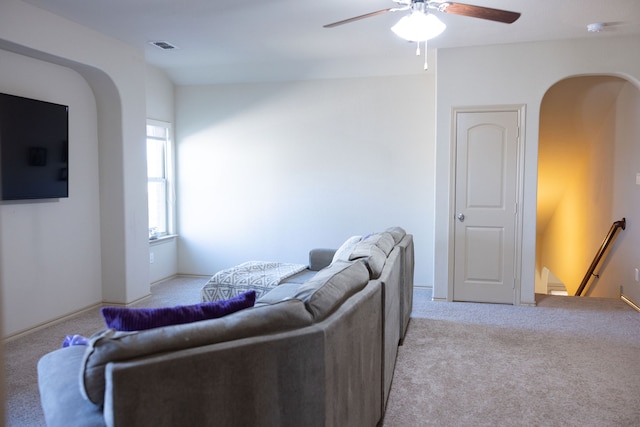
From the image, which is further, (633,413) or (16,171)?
(16,171)

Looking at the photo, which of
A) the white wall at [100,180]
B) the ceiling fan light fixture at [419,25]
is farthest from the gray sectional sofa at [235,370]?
the white wall at [100,180]

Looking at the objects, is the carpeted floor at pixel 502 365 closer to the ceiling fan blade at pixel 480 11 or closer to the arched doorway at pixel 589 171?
the arched doorway at pixel 589 171

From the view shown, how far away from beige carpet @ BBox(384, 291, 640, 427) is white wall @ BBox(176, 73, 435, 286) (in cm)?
143

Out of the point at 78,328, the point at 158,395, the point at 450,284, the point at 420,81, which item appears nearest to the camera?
the point at 158,395

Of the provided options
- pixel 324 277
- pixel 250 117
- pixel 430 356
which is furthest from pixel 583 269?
pixel 324 277

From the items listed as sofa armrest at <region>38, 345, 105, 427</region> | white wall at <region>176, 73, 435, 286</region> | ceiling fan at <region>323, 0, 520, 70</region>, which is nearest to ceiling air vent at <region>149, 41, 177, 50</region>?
white wall at <region>176, 73, 435, 286</region>

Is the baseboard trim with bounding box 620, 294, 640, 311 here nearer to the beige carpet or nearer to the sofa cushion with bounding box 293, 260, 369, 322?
the beige carpet

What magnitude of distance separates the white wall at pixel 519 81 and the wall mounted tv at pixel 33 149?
353 centimetres

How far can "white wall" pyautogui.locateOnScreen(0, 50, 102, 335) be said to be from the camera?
150 inches

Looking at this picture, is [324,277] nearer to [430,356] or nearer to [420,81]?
[430,356]

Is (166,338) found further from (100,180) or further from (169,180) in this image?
(169,180)

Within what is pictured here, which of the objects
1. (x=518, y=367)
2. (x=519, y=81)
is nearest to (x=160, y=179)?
(x=519, y=81)

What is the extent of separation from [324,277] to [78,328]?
295 cm

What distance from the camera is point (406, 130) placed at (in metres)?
5.46
